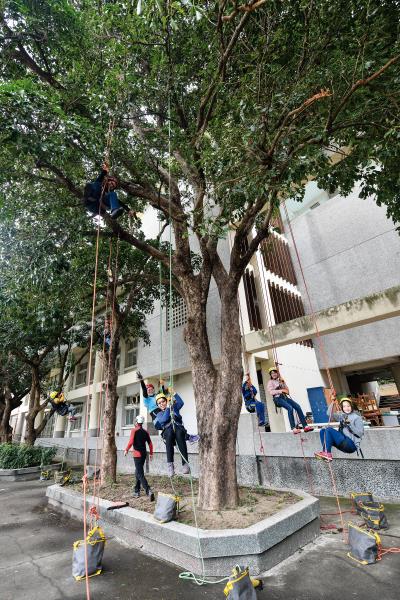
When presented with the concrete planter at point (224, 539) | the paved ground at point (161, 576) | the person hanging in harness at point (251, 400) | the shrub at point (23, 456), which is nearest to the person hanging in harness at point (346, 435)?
the concrete planter at point (224, 539)

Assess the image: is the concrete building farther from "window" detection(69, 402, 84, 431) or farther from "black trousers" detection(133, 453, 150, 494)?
"window" detection(69, 402, 84, 431)

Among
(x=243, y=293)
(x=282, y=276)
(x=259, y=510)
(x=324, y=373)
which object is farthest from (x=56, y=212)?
(x=324, y=373)

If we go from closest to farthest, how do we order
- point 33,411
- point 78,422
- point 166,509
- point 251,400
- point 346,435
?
point 166,509
point 346,435
point 251,400
point 33,411
point 78,422

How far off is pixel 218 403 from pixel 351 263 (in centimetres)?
1019

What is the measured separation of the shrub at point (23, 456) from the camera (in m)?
14.5

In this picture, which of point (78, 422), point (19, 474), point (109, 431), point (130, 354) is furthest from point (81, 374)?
→ point (109, 431)

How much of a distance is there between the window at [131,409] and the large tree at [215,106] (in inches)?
451

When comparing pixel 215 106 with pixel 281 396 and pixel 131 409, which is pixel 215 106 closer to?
pixel 281 396

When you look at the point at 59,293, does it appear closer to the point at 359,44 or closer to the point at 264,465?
the point at 264,465

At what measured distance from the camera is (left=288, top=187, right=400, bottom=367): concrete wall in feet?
39.5

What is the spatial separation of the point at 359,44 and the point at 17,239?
7072 mm

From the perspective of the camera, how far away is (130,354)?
16719 mm

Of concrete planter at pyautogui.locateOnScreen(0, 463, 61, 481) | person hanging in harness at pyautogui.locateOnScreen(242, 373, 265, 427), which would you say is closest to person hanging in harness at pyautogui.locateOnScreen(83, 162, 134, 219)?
person hanging in harness at pyautogui.locateOnScreen(242, 373, 265, 427)

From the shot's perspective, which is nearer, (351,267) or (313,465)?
(313,465)
